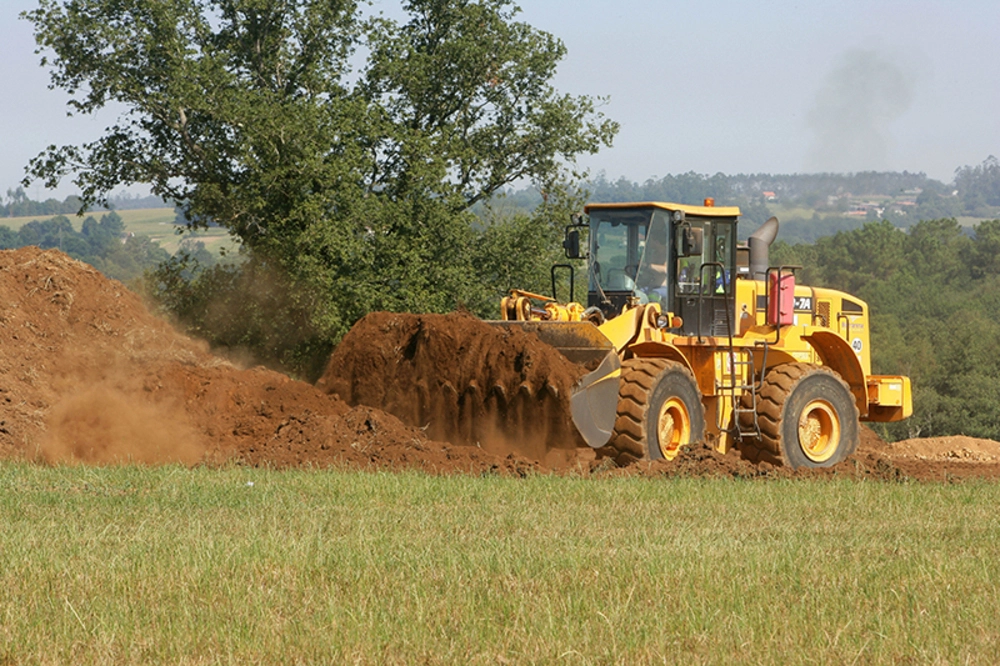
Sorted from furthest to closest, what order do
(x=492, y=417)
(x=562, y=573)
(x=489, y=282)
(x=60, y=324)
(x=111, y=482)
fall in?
(x=489, y=282), (x=60, y=324), (x=492, y=417), (x=111, y=482), (x=562, y=573)

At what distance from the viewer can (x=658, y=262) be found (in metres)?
14.7

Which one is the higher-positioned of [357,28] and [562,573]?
[357,28]

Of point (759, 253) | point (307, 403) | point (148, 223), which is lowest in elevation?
point (307, 403)

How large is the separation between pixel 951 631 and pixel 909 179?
168 m

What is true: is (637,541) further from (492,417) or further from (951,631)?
(492,417)

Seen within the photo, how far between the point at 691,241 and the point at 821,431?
3.42 meters

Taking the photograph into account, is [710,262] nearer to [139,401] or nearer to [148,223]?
[139,401]

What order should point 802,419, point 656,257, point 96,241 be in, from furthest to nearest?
point 96,241 < point 802,419 < point 656,257

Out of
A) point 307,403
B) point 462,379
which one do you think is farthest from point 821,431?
point 307,403

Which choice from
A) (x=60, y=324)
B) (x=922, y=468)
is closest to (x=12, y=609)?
(x=60, y=324)

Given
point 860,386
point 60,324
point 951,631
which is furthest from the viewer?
point 860,386

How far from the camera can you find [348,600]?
682 cm

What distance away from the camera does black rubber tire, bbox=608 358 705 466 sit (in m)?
13.2

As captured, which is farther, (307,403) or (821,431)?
(821,431)
